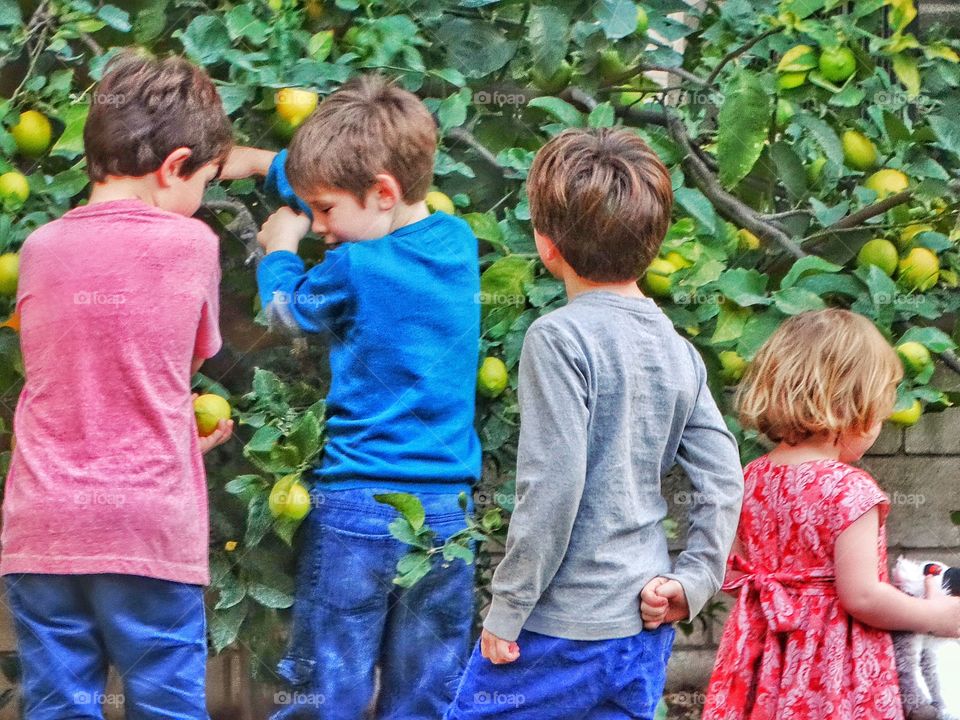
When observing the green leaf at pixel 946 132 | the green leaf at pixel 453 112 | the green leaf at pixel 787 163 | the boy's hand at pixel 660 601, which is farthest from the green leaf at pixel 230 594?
the green leaf at pixel 946 132

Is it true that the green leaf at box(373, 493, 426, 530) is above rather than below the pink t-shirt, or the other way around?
below

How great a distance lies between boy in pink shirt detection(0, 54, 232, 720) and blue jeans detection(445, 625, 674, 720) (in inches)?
19.4

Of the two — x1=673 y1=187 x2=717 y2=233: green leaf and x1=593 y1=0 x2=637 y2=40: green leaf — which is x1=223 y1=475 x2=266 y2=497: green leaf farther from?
x1=593 y1=0 x2=637 y2=40: green leaf

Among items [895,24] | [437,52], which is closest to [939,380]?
[895,24]

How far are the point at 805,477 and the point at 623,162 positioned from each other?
0.56 metres

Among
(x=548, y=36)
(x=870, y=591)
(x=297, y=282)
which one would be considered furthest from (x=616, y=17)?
(x=870, y=591)

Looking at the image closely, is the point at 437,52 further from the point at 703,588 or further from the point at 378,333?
the point at 703,588

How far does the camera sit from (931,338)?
233 cm

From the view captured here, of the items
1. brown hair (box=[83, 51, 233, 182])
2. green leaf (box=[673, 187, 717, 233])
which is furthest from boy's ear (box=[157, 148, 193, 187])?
green leaf (box=[673, 187, 717, 233])

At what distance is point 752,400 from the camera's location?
2.05m

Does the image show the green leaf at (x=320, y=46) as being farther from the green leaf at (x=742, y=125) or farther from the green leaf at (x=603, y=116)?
the green leaf at (x=742, y=125)

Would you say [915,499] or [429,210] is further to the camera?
[915,499]

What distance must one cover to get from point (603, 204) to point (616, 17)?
0.63 meters

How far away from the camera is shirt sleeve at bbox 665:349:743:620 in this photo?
178cm
